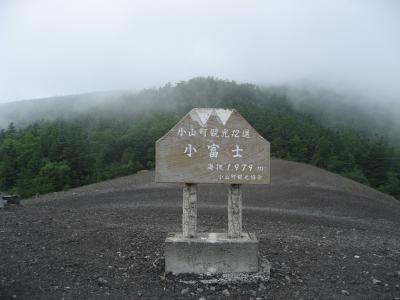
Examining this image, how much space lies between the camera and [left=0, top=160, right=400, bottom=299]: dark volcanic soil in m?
5.68

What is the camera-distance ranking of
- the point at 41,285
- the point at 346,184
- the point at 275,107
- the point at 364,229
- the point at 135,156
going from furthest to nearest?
the point at 275,107 → the point at 135,156 → the point at 346,184 → the point at 364,229 → the point at 41,285

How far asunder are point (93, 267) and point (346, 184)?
17.9 meters

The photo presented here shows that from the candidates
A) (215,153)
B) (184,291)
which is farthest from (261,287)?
(215,153)

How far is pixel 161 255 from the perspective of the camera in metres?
7.13

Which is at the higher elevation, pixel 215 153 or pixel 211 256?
pixel 215 153

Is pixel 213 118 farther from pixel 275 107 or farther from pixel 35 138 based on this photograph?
pixel 275 107

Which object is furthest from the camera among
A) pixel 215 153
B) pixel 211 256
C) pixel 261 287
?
→ pixel 215 153

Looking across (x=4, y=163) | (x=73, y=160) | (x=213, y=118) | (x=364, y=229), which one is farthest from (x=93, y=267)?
(x=4, y=163)

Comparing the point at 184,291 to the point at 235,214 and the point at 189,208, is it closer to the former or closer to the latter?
the point at 189,208

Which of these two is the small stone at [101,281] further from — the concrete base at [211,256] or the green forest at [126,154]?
the green forest at [126,154]

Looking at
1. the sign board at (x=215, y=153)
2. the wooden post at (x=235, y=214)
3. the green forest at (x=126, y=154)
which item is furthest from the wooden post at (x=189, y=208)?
the green forest at (x=126, y=154)

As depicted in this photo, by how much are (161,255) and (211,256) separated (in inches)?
49.7

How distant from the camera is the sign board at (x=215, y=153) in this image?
6266 mm

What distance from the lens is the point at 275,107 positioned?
104 metres
